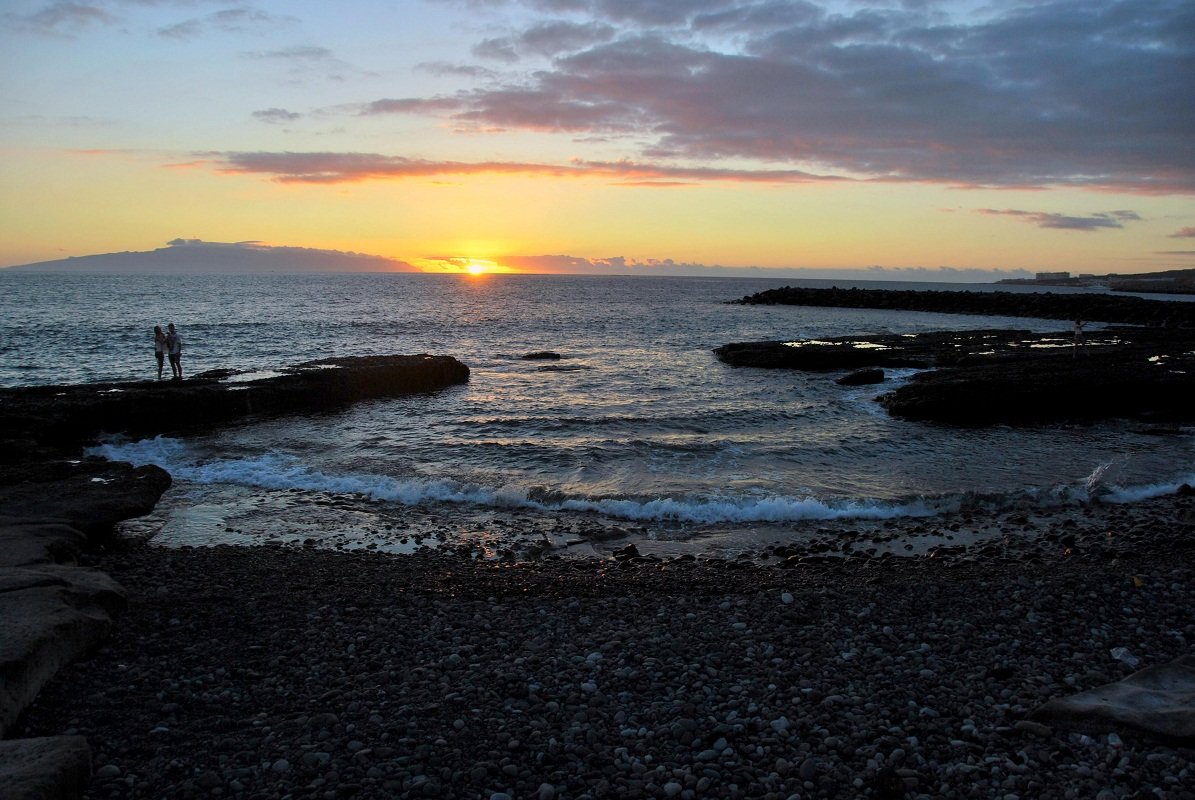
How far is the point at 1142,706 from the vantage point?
20.4 feet

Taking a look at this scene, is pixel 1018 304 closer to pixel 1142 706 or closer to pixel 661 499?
pixel 661 499

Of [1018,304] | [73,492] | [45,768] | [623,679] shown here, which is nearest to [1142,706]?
[623,679]

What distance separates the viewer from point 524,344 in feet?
175

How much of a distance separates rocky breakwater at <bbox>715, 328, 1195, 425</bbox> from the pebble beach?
45.6ft

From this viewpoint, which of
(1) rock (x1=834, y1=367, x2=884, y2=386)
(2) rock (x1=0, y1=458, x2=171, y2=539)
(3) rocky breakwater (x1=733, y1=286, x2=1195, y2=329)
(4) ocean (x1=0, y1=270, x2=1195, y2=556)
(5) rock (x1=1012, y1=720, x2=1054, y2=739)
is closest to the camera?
(5) rock (x1=1012, y1=720, x2=1054, y2=739)

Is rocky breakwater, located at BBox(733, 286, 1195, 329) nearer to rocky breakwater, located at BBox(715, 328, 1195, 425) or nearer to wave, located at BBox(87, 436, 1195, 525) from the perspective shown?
rocky breakwater, located at BBox(715, 328, 1195, 425)

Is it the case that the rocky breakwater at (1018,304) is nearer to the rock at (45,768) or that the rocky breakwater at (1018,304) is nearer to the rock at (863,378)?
the rock at (863,378)

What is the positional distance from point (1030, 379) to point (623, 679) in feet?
80.7

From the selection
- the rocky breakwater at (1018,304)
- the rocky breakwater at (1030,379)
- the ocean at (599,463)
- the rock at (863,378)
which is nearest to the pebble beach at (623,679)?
the ocean at (599,463)

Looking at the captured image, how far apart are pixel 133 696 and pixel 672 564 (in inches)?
288

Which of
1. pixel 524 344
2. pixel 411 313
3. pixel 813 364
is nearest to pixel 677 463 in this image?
pixel 813 364

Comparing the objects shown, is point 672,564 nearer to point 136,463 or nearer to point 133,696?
point 133,696

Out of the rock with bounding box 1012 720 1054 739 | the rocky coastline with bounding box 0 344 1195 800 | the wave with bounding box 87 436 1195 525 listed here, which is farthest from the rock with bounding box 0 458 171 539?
the rock with bounding box 1012 720 1054 739

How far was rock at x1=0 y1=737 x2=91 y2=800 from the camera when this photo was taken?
488 cm
